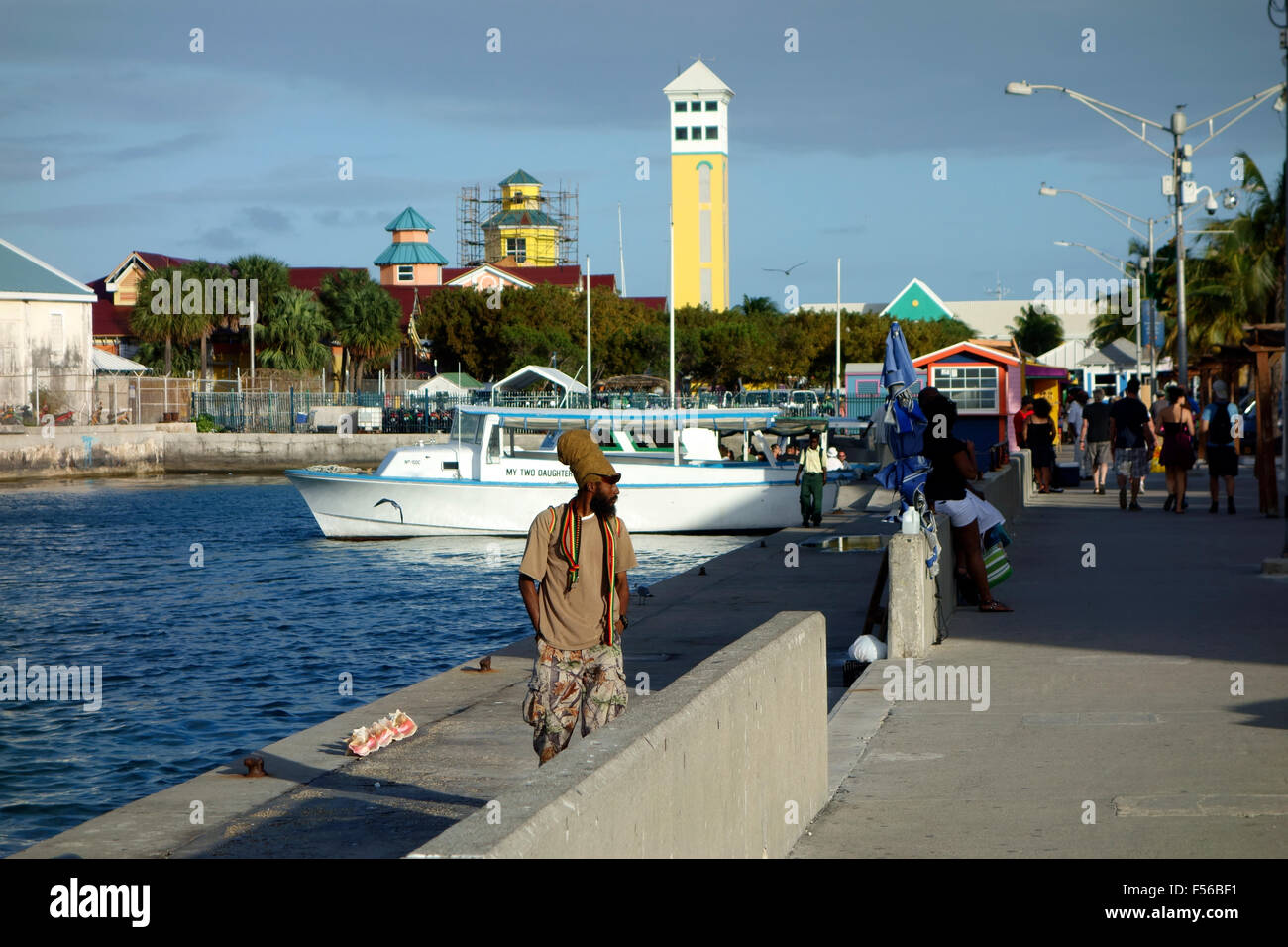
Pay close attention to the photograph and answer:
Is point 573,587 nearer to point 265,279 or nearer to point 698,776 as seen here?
point 698,776

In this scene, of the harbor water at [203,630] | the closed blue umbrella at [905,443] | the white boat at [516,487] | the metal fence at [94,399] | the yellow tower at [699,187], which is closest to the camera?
the closed blue umbrella at [905,443]

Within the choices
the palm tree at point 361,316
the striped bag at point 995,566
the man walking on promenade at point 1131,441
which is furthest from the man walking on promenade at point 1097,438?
the palm tree at point 361,316

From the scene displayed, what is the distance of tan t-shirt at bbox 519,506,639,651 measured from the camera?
268 inches

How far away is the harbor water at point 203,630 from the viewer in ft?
45.2

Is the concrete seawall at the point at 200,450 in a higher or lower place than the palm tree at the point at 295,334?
lower

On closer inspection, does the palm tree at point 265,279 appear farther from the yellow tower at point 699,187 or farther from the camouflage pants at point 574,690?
the camouflage pants at point 574,690

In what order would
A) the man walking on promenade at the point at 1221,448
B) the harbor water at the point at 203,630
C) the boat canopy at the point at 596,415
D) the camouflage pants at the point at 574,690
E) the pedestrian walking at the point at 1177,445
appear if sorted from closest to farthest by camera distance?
the camouflage pants at the point at 574,690, the harbor water at the point at 203,630, the man walking on promenade at the point at 1221,448, the pedestrian walking at the point at 1177,445, the boat canopy at the point at 596,415

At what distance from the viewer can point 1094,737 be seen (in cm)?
838

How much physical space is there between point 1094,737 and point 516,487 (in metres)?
27.2

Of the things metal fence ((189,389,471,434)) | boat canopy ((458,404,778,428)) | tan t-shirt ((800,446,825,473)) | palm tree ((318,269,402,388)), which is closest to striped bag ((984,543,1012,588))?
tan t-shirt ((800,446,825,473))

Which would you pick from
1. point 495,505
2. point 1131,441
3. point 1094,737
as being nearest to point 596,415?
point 495,505

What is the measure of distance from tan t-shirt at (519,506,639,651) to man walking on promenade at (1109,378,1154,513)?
744 inches

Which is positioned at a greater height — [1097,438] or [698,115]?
[698,115]

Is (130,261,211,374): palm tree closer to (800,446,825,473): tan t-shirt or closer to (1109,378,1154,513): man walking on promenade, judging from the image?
(800,446,825,473): tan t-shirt
